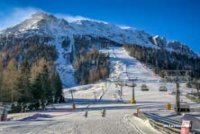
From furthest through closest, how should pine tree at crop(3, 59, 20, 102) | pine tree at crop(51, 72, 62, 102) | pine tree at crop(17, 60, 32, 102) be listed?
pine tree at crop(51, 72, 62, 102), pine tree at crop(17, 60, 32, 102), pine tree at crop(3, 59, 20, 102)

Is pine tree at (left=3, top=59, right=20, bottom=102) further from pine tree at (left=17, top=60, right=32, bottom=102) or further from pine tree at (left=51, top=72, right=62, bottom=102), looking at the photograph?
pine tree at (left=51, top=72, right=62, bottom=102)

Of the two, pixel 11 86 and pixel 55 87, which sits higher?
pixel 55 87

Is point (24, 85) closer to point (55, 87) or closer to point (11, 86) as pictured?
point (11, 86)

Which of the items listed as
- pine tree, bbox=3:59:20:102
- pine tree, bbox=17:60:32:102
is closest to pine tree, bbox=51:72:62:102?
pine tree, bbox=17:60:32:102

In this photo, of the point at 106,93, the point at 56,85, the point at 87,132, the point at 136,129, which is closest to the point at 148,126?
the point at 136,129

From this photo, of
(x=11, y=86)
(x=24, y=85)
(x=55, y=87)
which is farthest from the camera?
(x=55, y=87)

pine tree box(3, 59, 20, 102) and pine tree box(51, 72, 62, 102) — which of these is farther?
pine tree box(51, 72, 62, 102)

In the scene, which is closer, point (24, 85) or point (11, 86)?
point (11, 86)

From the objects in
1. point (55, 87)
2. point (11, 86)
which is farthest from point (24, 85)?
point (55, 87)

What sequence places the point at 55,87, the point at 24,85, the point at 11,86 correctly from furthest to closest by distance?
the point at 55,87, the point at 24,85, the point at 11,86

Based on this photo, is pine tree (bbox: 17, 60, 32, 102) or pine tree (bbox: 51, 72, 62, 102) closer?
pine tree (bbox: 17, 60, 32, 102)

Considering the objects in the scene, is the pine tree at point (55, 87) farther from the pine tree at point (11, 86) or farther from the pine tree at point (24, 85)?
the pine tree at point (11, 86)

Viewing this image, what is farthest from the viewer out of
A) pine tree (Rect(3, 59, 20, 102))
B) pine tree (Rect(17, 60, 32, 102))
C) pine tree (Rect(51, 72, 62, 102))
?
pine tree (Rect(51, 72, 62, 102))

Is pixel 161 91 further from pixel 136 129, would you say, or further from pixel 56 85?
pixel 136 129
